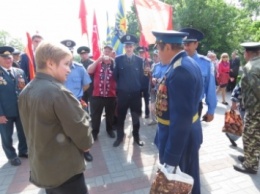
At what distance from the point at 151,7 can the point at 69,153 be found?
181 inches

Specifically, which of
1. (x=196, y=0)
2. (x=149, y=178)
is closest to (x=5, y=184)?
(x=149, y=178)

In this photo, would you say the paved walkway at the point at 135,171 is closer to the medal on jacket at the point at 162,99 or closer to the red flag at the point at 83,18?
the medal on jacket at the point at 162,99

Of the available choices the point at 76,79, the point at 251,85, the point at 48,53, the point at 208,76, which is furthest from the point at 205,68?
the point at 48,53

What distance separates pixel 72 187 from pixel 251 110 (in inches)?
109

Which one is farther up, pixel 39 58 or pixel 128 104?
pixel 39 58

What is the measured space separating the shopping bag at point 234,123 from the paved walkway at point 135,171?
1.16 ft

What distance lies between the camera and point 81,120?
1.84 m

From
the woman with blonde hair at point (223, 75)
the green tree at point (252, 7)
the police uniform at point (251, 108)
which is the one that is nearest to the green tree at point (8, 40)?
the green tree at point (252, 7)

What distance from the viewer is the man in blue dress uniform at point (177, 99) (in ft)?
6.30

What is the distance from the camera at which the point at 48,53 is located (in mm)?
1770

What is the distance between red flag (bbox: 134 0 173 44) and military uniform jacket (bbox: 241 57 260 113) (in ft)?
8.19

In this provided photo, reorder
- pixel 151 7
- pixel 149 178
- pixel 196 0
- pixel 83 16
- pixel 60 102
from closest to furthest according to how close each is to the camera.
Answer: pixel 60 102 → pixel 149 178 → pixel 151 7 → pixel 83 16 → pixel 196 0

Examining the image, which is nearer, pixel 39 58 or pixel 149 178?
pixel 39 58

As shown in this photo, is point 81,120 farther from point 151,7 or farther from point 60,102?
point 151,7
